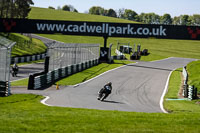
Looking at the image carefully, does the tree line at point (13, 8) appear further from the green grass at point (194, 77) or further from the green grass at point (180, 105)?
the green grass at point (180, 105)

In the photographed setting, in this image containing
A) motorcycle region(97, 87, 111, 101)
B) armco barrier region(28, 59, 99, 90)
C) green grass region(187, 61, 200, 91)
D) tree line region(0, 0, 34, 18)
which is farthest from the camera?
tree line region(0, 0, 34, 18)

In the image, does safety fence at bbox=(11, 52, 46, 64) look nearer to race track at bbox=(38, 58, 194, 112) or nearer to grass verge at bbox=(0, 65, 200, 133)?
race track at bbox=(38, 58, 194, 112)

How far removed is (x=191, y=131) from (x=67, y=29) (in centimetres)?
3528

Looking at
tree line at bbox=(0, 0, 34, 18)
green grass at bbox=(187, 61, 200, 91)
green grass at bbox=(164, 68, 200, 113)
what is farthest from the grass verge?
tree line at bbox=(0, 0, 34, 18)

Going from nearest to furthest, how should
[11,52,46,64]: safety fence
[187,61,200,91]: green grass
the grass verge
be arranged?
1. the grass verge
2. [187,61,200,91]: green grass
3. [11,52,46,64]: safety fence

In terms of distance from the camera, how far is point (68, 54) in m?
37.1

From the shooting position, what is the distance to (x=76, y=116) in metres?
14.1

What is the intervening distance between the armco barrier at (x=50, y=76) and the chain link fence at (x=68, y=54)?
0.49 metres

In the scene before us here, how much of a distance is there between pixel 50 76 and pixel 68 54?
6382 mm

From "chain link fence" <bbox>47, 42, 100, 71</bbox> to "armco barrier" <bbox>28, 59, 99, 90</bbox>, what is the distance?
1.60ft

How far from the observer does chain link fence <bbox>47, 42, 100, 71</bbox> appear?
31.7 m

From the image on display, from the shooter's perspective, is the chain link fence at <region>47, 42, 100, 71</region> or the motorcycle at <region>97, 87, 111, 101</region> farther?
the chain link fence at <region>47, 42, 100, 71</region>

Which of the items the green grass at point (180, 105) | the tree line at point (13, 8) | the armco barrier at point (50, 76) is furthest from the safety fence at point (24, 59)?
the green grass at point (180, 105)

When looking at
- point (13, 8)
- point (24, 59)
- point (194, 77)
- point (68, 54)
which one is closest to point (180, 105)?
point (194, 77)
